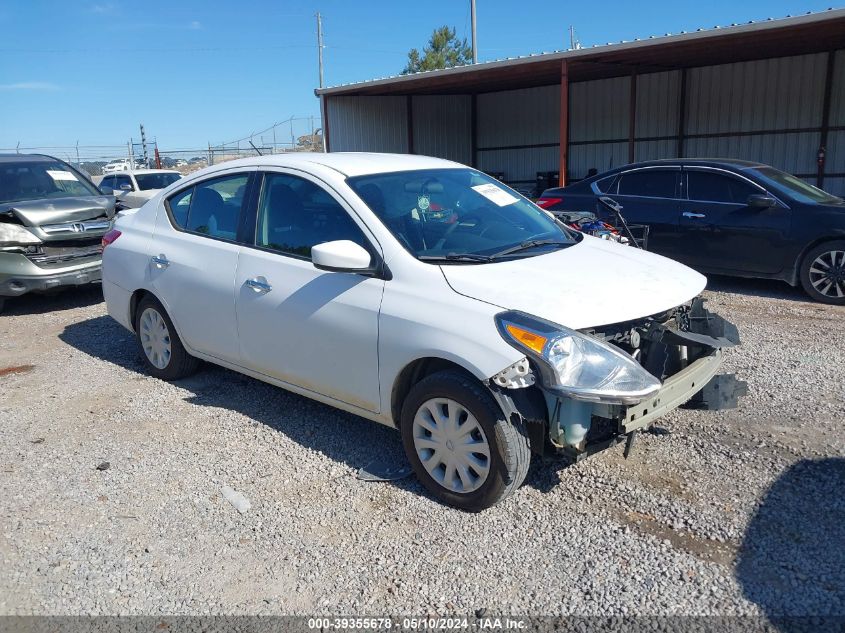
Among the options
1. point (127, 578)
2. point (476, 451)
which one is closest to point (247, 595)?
point (127, 578)

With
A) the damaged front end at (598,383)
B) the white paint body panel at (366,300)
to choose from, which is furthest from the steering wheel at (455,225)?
the damaged front end at (598,383)

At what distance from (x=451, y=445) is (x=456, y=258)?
989 mm

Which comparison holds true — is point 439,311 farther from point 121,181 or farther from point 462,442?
point 121,181

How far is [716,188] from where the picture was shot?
8.59m

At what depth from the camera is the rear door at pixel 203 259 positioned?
15.8ft

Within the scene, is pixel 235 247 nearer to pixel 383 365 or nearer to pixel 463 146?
pixel 383 365

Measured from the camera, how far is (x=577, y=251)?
4.32 m

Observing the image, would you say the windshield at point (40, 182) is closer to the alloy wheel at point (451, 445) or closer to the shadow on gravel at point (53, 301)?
the shadow on gravel at point (53, 301)

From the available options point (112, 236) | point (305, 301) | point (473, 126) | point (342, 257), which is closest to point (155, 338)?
point (112, 236)

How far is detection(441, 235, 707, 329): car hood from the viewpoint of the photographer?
3.44 metres

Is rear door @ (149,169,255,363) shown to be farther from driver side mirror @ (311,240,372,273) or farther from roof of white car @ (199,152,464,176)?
driver side mirror @ (311,240,372,273)

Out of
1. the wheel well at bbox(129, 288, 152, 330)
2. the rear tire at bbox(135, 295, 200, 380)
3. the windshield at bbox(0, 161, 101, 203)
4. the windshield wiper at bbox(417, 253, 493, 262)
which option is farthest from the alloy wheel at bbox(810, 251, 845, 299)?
the windshield at bbox(0, 161, 101, 203)

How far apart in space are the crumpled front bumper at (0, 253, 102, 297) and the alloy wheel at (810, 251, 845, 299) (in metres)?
8.18

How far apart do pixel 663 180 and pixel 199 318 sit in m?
6.28
